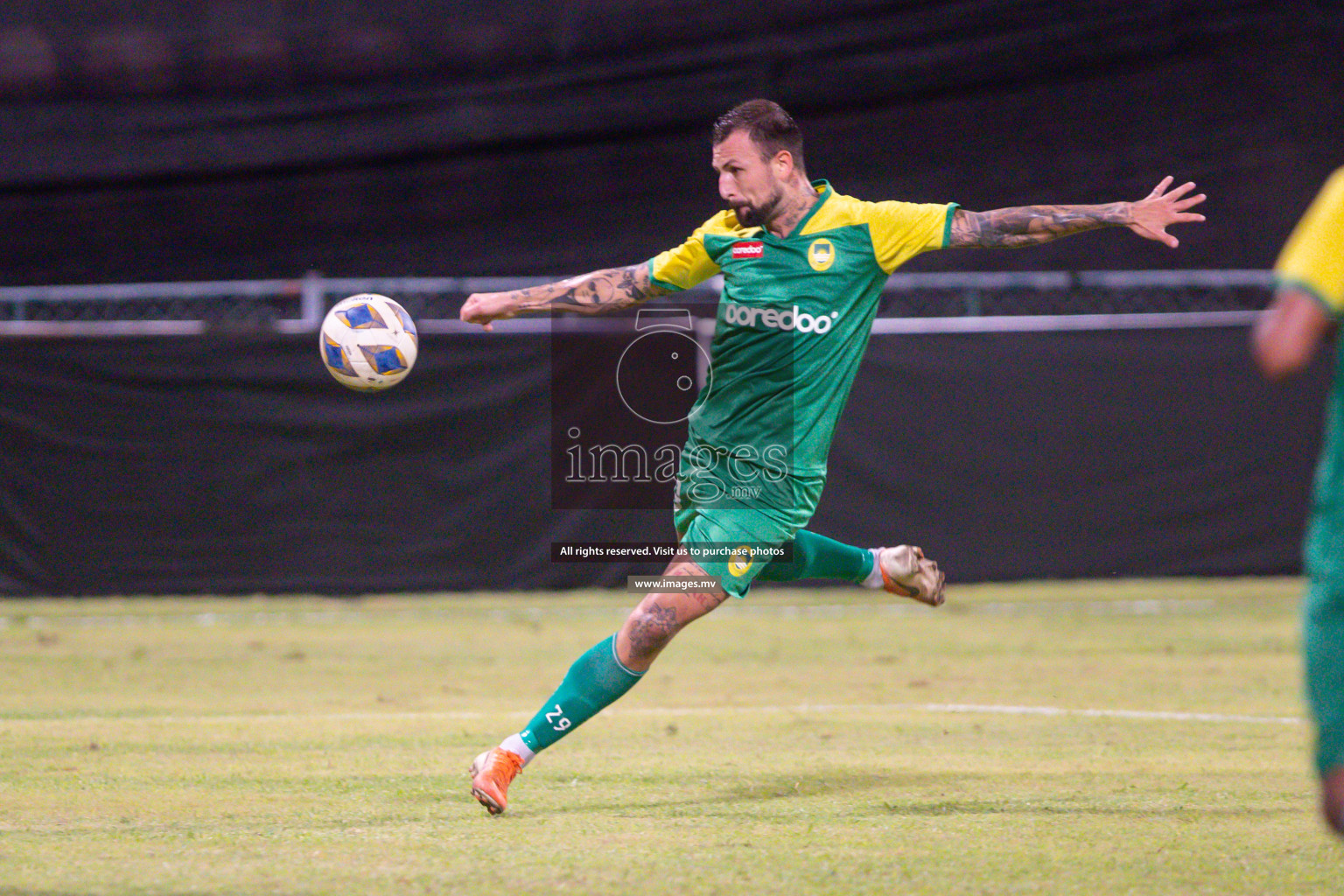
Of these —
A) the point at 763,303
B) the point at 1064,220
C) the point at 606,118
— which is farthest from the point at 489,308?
the point at 606,118

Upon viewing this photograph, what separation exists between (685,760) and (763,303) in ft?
6.55

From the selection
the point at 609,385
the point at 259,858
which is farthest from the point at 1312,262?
the point at 609,385

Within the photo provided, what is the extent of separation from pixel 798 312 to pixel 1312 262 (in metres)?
2.62

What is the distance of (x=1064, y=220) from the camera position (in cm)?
509

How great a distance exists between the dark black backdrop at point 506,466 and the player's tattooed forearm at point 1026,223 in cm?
725

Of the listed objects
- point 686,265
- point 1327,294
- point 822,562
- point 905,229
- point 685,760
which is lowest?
point 685,760

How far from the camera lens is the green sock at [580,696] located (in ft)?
16.5

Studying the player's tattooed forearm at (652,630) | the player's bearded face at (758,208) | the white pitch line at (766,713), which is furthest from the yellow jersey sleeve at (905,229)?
the white pitch line at (766,713)

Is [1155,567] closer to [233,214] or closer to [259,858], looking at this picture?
[233,214]

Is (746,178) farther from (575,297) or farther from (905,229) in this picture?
(575,297)

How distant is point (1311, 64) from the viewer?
13133 mm

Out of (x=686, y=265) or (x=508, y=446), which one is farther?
(x=508, y=446)

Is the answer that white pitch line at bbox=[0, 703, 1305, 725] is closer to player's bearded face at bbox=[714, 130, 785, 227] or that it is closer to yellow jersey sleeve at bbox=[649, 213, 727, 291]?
yellow jersey sleeve at bbox=[649, 213, 727, 291]

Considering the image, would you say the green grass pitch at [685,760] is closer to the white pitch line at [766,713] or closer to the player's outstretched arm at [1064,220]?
the white pitch line at [766,713]
